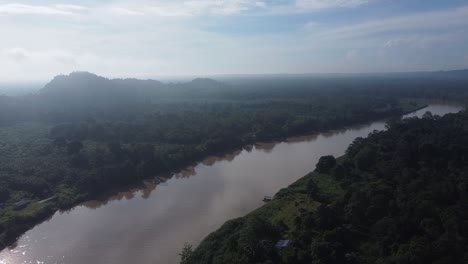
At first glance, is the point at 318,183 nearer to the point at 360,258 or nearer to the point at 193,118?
the point at 360,258

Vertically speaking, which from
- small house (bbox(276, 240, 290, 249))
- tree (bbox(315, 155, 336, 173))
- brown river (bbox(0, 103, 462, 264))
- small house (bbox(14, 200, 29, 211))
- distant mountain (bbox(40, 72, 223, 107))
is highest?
distant mountain (bbox(40, 72, 223, 107))

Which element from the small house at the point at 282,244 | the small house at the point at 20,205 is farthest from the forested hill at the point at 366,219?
the small house at the point at 20,205

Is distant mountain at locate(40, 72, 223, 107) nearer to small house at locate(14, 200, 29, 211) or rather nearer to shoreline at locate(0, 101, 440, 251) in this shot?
shoreline at locate(0, 101, 440, 251)

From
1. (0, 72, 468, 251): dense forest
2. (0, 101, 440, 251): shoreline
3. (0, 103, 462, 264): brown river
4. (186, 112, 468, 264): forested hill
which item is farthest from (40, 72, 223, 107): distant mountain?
(186, 112, 468, 264): forested hill

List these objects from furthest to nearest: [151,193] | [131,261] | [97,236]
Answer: [151,193] < [97,236] < [131,261]

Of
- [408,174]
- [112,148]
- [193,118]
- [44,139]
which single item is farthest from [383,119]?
[44,139]

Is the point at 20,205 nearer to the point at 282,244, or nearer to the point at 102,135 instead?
the point at 282,244

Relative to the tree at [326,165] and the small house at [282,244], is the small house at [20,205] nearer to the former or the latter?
the small house at [282,244]
